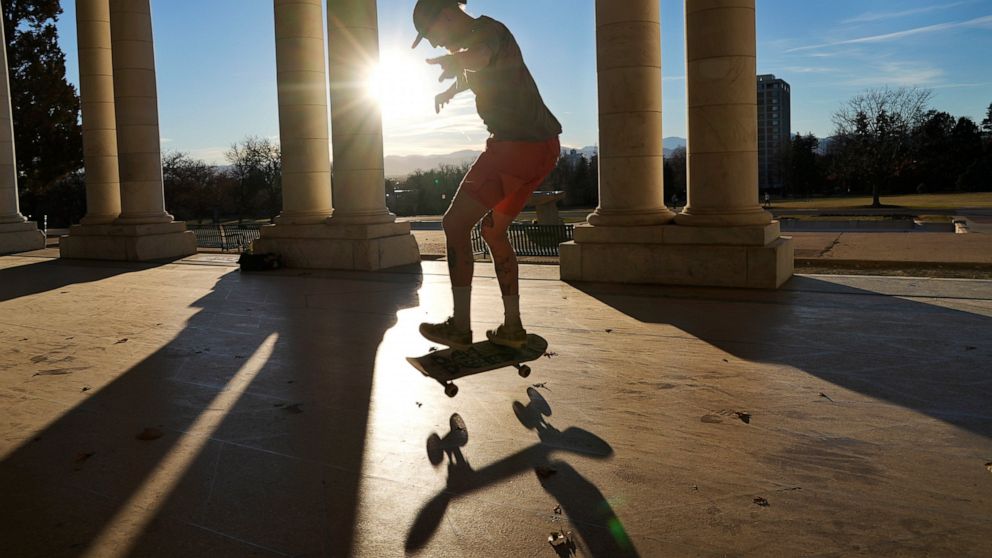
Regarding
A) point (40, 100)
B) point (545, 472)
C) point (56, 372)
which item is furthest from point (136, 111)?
point (40, 100)

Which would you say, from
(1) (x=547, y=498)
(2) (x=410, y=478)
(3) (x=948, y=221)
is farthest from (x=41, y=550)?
(3) (x=948, y=221)

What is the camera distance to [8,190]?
25.4m

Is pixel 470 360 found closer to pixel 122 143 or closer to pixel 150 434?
pixel 150 434

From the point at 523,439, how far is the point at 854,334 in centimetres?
460

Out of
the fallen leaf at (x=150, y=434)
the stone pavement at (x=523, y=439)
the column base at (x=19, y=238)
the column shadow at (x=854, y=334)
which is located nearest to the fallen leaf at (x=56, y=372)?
the stone pavement at (x=523, y=439)

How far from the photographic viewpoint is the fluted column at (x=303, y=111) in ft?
56.6

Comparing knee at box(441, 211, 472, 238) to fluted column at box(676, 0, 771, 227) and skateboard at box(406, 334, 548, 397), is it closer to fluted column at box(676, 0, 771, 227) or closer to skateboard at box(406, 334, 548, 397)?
skateboard at box(406, 334, 548, 397)

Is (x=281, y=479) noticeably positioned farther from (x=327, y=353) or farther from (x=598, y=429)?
(x=327, y=353)

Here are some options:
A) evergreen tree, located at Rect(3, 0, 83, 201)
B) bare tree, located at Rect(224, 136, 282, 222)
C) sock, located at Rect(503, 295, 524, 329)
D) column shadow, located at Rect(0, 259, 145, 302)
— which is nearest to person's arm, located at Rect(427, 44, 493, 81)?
sock, located at Rect(503, 295, 524, 329)

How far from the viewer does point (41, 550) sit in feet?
11.9

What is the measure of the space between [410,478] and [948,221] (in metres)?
35.1

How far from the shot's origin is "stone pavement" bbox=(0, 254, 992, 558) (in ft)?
12.1

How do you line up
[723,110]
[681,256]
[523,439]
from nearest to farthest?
[523,439], [723,110], [681,256]

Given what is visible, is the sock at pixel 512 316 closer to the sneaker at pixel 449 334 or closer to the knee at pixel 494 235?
the sneaker at pixel 449 334
